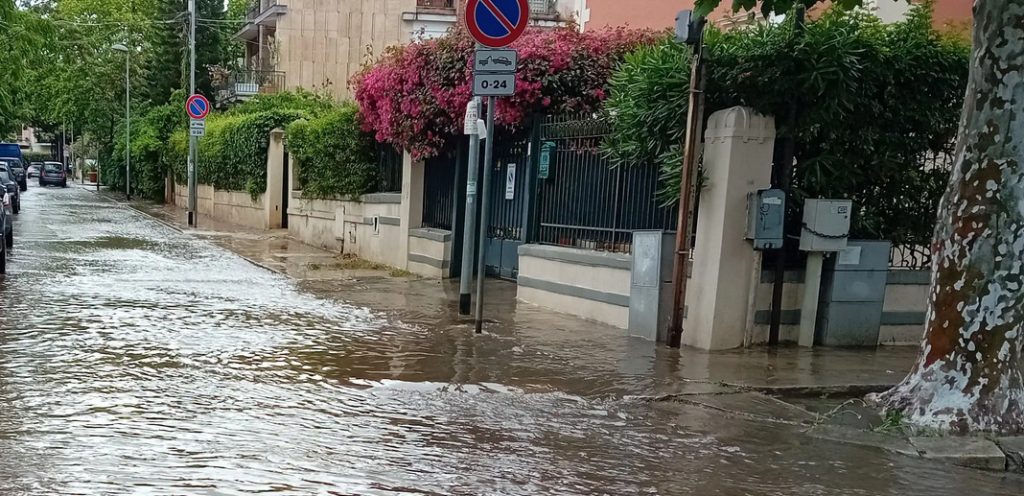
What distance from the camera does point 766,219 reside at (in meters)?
7.97

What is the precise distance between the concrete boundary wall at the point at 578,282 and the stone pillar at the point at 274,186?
1367 cm

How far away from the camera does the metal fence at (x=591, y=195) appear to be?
9250 millimetres

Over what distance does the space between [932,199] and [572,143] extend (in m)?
3.86

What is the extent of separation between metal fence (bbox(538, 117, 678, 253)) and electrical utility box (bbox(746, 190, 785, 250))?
93cm

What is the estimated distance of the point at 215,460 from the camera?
15.8 ft

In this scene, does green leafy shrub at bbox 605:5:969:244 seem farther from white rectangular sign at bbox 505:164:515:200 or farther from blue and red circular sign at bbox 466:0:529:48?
white rectangular sign at bbox 505:164:515:200

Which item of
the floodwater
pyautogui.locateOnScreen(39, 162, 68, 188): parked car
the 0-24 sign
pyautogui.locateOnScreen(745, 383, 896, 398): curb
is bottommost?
pyautogui.locateOnScreen(39, 162, 68, 188): parked car

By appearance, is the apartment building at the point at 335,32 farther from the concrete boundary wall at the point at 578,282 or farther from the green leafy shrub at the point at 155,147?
the concrete boundary wall at the point at 578,282

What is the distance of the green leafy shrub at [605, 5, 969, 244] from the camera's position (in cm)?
797

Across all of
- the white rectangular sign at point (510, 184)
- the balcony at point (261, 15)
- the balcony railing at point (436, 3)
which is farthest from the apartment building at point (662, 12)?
the balcony at point (261, 15)

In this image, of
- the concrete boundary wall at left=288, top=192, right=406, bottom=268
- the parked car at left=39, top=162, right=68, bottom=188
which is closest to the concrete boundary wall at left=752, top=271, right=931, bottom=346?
the concrete boundary wall at left=288, top=192, right=406, bottom=268

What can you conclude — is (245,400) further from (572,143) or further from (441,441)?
(572,143)

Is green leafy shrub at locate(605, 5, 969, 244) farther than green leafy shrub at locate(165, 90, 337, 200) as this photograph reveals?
No

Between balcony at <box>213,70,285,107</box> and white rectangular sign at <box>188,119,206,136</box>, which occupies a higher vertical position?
balcony at <box>213,70,285,107</box>
